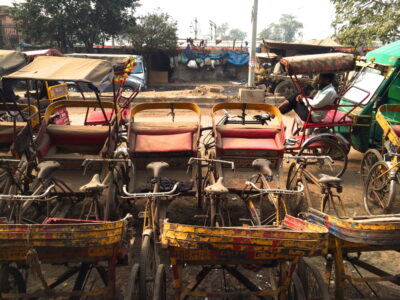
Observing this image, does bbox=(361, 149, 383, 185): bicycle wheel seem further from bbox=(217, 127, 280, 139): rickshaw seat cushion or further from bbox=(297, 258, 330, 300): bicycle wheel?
bbox=(297, 258, 330, 300): bicycle wheel

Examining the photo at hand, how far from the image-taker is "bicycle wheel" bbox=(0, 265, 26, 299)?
2.52m

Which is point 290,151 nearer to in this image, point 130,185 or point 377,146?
point 377,146

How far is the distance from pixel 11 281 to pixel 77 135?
2.27 meters

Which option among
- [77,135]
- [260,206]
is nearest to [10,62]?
[77,135]

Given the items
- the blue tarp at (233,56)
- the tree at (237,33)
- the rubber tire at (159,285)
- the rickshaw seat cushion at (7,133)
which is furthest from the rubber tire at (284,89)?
the tree at (237,33)

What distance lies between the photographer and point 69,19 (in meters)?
19.8

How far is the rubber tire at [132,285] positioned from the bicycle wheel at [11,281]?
2.86 feet

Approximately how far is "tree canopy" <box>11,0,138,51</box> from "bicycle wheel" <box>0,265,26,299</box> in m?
19.9

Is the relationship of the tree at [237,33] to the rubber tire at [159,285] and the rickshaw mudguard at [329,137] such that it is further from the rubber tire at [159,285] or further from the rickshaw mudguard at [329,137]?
the rubber tire at [159,285]

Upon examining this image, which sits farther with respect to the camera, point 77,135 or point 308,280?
point 77,135

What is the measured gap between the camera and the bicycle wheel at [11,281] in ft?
8.27

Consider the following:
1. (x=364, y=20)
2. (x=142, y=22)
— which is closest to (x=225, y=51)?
(x=142, y=22)

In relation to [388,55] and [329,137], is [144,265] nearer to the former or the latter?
[329,137]

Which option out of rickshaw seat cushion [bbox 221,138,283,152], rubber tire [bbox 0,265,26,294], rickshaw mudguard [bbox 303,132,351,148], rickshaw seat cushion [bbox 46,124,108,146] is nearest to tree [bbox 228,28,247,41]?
rickshaw mudguard [bbox 303,132,351,148]
